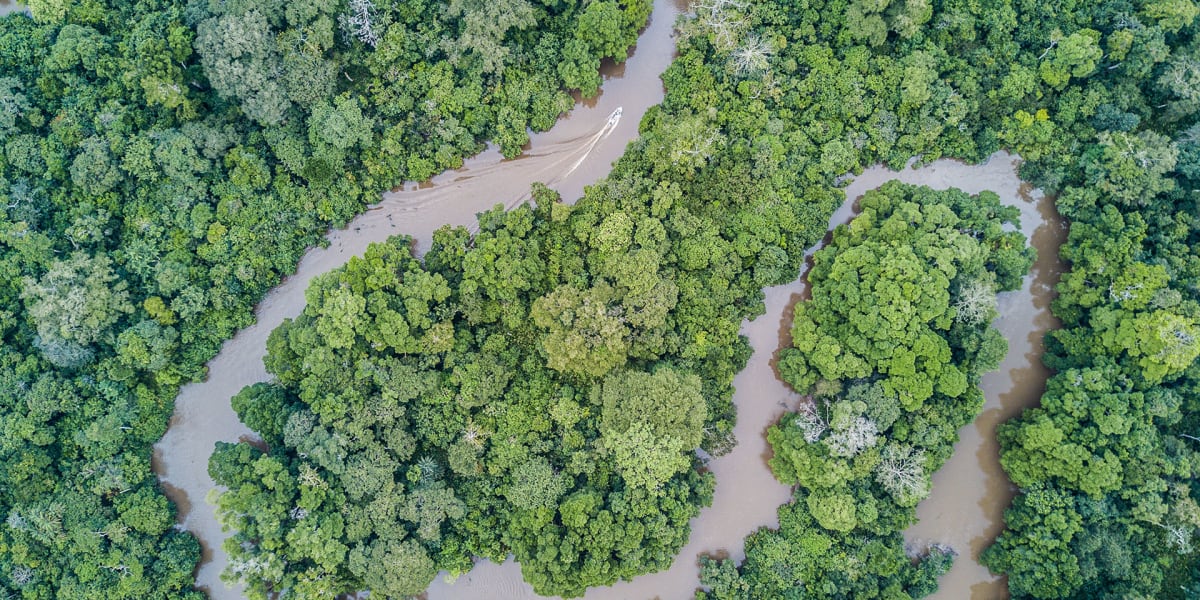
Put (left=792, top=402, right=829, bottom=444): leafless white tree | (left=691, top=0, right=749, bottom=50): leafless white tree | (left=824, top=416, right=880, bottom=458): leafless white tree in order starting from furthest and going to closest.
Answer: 1. (left=691, top=0, right=749, bottom=50): leafless white tree
2. (left=792, top=402, right=829, bottom=444): leafless white tree
3. (left=824, top=416, right=880, bottom=458): leafless white tree

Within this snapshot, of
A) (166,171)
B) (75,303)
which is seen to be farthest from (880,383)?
(75,303)

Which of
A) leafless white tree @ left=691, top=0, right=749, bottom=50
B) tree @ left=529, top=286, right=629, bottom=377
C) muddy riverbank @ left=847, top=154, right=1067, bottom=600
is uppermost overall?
leafless white tree @ left=691, top=0, right=749, bottom=50

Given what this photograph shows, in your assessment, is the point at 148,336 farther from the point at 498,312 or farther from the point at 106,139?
the point at 498,312

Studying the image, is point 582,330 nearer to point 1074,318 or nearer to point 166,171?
point 166,171

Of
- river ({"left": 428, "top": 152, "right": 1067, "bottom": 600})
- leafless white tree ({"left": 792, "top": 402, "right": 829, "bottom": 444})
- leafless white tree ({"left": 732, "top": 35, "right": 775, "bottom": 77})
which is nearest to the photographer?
leafless white tree ({"left": 792, "top": 402, "right": 829, "bottom": 444})

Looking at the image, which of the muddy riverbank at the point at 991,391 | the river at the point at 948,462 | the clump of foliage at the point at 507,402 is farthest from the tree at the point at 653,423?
the muddy riverbank at the point at 991,391

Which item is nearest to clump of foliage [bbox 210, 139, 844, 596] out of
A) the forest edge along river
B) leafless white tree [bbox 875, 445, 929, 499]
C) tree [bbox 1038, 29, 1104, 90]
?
the forest edge along river

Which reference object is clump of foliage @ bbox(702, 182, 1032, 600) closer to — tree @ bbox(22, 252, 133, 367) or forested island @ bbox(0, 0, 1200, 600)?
forested island @ bbox(0, 0, 1200, 600)
